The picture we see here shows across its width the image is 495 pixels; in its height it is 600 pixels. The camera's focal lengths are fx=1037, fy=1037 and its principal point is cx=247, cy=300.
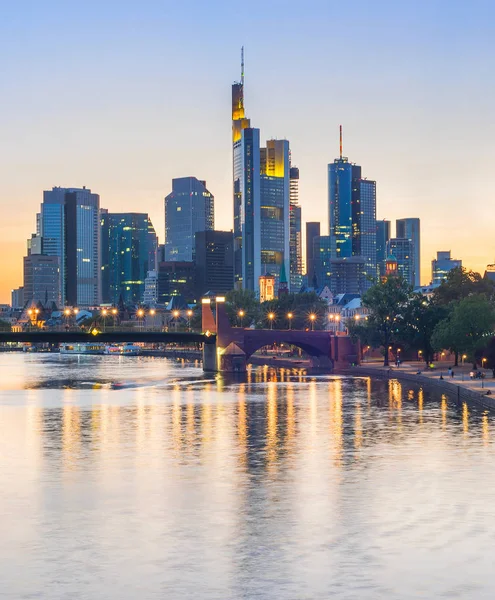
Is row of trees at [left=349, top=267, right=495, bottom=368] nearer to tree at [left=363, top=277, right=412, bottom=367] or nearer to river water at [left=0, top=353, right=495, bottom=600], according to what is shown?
tree at [left=363, top=277, right=412, bottom=367]

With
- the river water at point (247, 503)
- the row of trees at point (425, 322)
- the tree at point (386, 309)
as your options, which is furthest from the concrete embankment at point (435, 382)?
the tree at point (386, 309)

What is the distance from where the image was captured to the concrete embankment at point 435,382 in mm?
98406

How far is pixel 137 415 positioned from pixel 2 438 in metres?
18.8

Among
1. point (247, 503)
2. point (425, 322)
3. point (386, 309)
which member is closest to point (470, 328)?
point (425, 322)

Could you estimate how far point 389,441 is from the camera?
75000 mm

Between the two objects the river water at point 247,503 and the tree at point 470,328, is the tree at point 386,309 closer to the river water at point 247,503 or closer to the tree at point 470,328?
the tree at point 470,328

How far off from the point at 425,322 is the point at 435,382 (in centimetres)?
3566

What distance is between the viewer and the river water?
37.8 metres

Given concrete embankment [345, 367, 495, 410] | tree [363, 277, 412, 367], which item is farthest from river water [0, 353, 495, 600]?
tree [363, 277, 412, 367]

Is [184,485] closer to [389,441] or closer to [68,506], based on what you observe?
[68,506]

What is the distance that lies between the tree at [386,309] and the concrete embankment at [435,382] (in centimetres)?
780

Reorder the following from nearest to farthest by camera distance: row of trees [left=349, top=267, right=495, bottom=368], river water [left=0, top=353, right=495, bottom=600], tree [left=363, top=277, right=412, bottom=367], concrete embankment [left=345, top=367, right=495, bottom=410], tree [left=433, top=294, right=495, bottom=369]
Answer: river water [left=0, top=353, right=495, bottom=600] → concrete embankment [left=345, top=367, right=495, bottom=410] → tree [left=433, top=294, right=495, bottom=369] → row of trees [left=349, top=267, right=495, bottom=368] → tree [left=363, top=277, right=412, bottom=367]

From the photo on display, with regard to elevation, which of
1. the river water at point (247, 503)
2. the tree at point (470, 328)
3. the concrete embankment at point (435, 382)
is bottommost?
the river water at point (247, 503)

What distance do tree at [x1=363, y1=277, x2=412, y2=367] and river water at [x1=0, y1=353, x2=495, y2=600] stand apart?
218 ft
